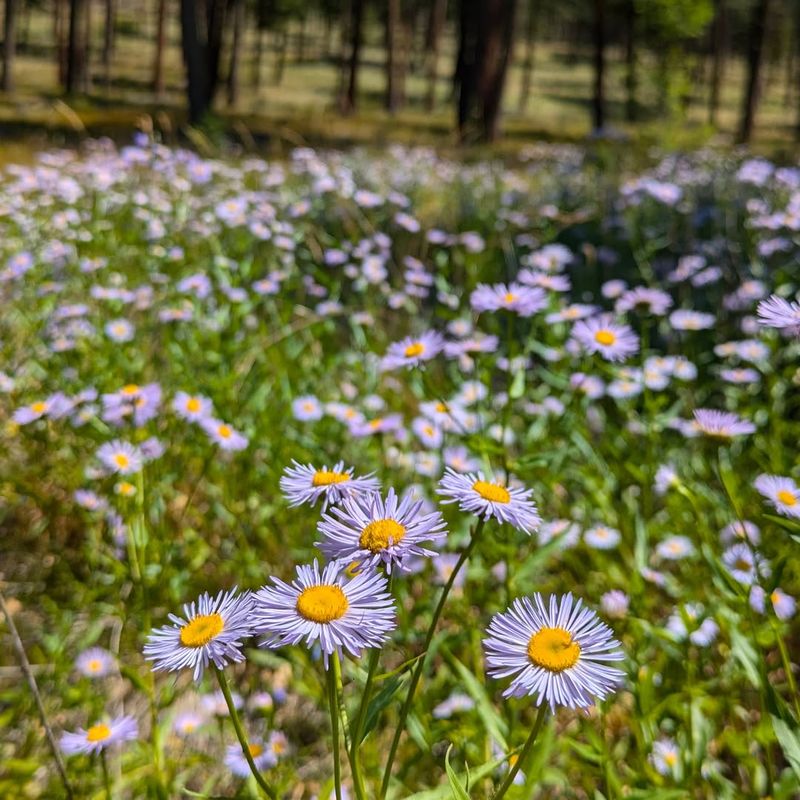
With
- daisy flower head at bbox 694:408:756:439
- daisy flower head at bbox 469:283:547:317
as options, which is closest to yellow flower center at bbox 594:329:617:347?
daisy flower head at bbox 469:283:547:317

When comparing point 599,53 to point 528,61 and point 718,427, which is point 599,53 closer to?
point 528,61

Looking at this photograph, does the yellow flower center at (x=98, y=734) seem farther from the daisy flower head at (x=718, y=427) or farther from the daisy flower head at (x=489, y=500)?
the daisy flower head at (x=718, y=427)

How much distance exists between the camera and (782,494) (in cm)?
122

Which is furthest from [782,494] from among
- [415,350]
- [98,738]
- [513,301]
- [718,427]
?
[98,738]

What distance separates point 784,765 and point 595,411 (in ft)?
4.26

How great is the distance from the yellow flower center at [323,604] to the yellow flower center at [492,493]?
22 centimetres

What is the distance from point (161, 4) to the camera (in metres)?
21.4

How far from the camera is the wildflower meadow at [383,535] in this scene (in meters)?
0.77

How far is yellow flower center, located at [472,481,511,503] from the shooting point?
2.76ft

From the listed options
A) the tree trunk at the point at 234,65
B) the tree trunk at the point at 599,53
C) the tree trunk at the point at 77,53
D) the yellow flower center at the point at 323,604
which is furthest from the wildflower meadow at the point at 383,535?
the tree trunk at the point at 234,65

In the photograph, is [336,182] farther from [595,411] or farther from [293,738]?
[293,738]

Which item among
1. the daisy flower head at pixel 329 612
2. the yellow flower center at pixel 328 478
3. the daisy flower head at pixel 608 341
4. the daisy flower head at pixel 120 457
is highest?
the daisy flower head at pixel 608 341

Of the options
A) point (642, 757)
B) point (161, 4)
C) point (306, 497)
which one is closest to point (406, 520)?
point (306, 497)

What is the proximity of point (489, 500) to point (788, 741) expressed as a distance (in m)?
0.42
